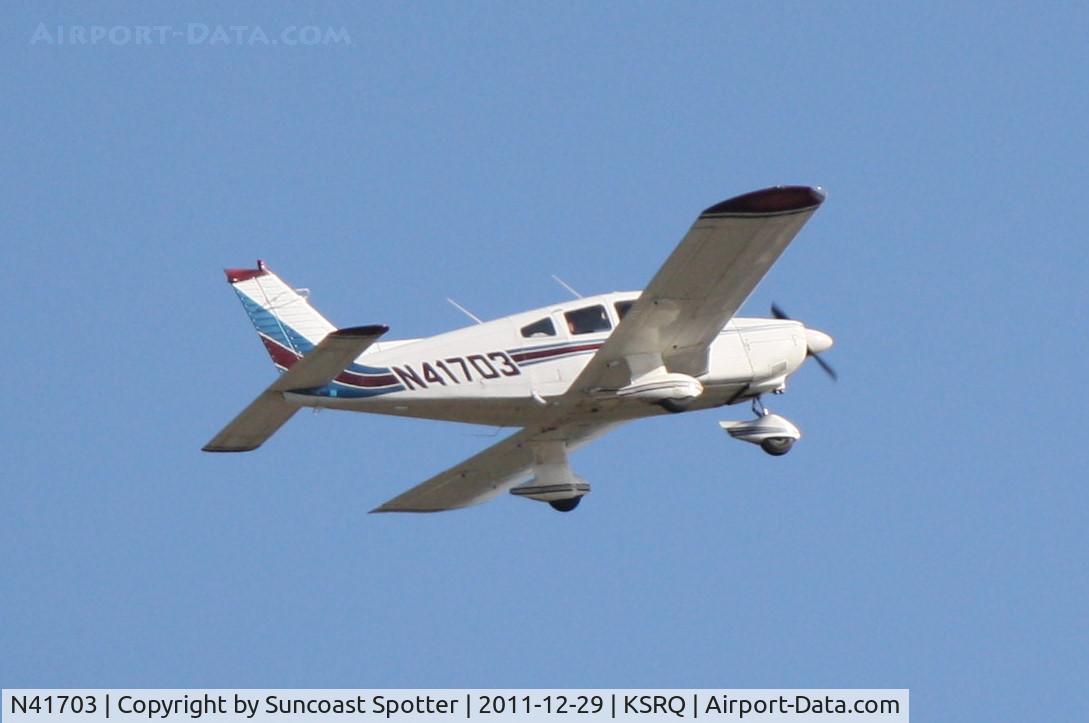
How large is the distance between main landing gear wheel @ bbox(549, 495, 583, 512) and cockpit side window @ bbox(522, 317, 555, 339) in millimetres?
2999

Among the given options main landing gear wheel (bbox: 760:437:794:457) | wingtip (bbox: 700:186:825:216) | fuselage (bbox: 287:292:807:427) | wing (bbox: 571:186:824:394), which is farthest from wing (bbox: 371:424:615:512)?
wingtip (bbox: 700:186:825:216)

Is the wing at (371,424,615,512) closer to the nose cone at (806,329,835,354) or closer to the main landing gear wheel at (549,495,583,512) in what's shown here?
the main landing gear wheel at (549,495,583,512)

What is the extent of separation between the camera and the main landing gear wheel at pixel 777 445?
87.2ft

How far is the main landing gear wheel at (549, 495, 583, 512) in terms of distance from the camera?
1089 inches

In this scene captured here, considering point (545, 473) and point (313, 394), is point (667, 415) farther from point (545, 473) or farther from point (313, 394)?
point (313, 394)

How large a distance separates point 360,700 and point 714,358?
5.72 meters

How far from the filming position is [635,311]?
24484 millimetres

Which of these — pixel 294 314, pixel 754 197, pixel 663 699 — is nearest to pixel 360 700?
pixel 663 699

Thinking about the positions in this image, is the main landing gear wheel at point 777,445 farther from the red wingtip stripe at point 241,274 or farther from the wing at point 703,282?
the red wingtip stripe at point 241,274

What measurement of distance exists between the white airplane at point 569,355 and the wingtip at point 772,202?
0.09 metres

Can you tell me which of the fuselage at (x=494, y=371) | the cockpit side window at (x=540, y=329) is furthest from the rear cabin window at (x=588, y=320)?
the cockpit side window at (x=540, y=329)

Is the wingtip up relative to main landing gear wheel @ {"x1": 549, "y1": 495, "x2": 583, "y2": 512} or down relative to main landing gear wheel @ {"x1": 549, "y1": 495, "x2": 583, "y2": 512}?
up

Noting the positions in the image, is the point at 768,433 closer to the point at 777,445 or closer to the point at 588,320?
the point at 777,445

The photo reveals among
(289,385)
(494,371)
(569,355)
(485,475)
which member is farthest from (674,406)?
(289,385)
